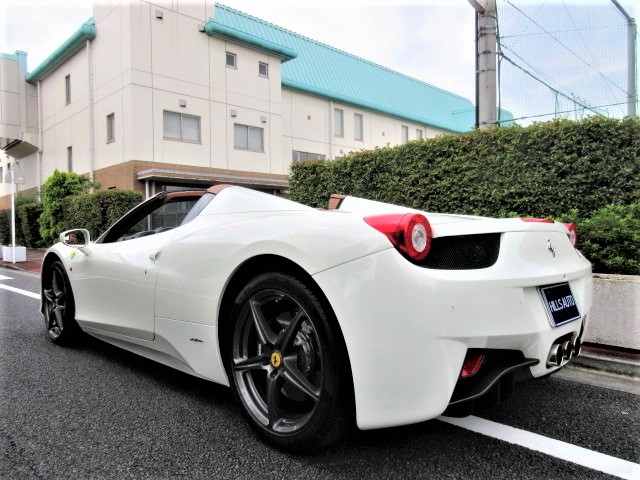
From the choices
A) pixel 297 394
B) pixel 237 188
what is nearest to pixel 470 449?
pixel 297 394

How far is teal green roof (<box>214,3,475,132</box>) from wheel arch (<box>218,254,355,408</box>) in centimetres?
1785

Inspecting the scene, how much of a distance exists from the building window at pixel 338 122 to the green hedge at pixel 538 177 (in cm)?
1744

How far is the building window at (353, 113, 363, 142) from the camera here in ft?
81.0

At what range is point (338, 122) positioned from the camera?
78.8 ft

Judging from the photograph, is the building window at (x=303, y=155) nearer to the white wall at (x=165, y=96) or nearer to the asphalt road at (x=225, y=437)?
the white wall at (x=165, y=96)

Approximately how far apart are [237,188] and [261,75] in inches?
727

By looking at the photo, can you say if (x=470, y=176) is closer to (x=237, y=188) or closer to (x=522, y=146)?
(x=522, y=146)

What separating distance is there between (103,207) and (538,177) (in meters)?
11.7

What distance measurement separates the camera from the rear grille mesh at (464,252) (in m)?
1.95

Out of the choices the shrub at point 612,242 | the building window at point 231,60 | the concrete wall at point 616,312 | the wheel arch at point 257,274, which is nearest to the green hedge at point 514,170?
the shrub at point 612,242

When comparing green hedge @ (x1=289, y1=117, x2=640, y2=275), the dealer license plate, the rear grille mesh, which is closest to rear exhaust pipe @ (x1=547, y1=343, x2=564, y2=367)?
the dealer license plate

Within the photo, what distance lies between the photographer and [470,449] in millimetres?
2186

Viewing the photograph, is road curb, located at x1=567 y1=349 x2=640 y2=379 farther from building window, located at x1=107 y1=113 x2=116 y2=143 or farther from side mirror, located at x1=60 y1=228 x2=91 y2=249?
building window, located at x1=107 y1=113 x2=116 y2=143

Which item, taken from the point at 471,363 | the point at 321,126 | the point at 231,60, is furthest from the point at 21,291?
the point at 321,126
